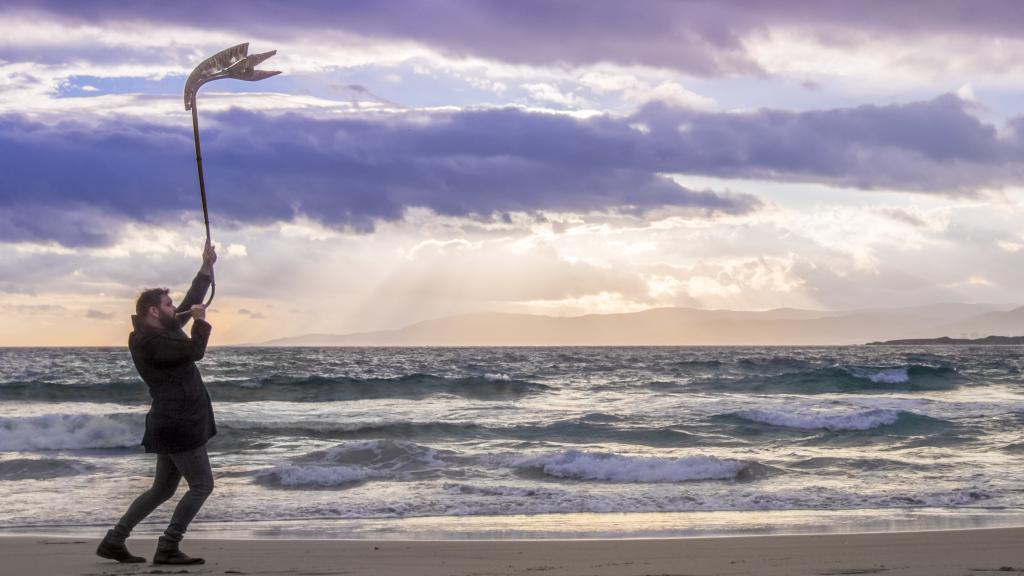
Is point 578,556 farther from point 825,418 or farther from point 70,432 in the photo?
point 70,432

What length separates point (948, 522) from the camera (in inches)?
364

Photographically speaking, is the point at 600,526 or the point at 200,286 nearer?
the point at 200,286

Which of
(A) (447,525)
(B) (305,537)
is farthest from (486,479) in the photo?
(B) (305,537)

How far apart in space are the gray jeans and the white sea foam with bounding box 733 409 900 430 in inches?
591

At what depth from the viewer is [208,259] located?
20.2ft

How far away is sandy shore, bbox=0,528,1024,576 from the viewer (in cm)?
645

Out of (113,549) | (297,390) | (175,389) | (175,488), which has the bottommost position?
(297,390)

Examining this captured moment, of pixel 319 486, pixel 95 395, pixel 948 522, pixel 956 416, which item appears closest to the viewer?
pixel 948 522

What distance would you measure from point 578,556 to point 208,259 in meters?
3.27

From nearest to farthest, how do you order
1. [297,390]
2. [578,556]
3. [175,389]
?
1. [175,389]
2. [578,556]
3. [297,390]

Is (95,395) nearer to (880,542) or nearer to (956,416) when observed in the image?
(956,416)

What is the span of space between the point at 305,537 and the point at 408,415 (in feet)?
45.1

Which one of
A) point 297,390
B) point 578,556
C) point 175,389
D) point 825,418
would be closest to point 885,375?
point 825,418

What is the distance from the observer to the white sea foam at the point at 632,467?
12727 millimetres
